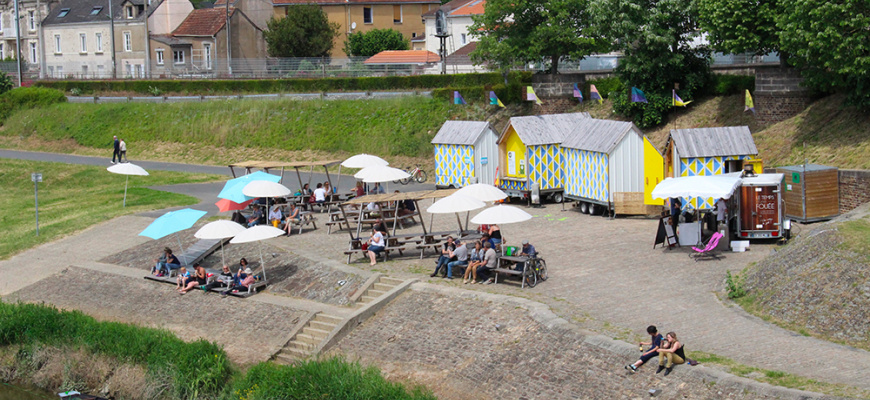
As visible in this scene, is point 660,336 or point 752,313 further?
point 752,313

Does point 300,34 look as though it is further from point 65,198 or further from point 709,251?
point 709,251

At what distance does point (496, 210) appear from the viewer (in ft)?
69.0

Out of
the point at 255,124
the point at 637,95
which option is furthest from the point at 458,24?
the point at 637,95

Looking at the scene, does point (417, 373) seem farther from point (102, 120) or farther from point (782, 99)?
point (102, 120)

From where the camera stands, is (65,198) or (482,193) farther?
(65,198)

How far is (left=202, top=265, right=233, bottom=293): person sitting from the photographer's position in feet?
75.4

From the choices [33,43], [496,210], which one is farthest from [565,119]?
[33,43]

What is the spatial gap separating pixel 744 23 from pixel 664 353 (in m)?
20.1

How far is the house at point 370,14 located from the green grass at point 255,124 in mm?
24111

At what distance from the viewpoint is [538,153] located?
3033 centimetres

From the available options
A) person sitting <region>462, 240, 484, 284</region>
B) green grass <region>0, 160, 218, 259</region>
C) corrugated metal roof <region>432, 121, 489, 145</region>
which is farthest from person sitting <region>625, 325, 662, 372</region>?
green grass <region>0, 160, 218, 259</region>

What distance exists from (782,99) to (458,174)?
11.8 meters

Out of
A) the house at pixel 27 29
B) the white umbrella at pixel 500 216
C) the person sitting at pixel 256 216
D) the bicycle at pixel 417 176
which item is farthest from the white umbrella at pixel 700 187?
the house at pixel 27 29

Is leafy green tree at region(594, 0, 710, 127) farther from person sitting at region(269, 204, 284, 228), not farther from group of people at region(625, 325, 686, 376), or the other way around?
group of people at region(625, 325, 686, 376)
